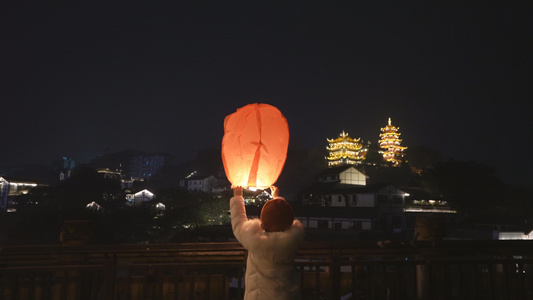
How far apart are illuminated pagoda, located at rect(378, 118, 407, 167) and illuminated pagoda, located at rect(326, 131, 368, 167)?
4183mm

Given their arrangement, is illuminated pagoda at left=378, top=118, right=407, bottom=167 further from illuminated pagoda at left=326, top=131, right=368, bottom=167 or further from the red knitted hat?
the red knitted hat

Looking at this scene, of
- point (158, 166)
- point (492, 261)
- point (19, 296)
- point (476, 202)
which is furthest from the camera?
point (158, 166)

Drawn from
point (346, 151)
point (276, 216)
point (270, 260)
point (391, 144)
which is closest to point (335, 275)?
point (270, 260)

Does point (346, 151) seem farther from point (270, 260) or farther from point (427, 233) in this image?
Result: point (270, 260)

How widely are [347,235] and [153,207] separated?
66.1ft

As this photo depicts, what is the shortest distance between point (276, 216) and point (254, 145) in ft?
2.64

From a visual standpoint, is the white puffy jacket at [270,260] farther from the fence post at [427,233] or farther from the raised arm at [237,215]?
the fence post at [427,233]

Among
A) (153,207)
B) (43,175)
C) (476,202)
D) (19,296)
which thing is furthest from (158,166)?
(19,296)

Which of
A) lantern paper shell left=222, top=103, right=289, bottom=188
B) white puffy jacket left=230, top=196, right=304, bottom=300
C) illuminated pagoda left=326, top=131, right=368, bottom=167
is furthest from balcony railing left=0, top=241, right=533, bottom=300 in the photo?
illuminated pagoda left=326, top=131, right=368, bottom=167

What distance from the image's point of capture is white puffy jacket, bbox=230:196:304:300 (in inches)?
105

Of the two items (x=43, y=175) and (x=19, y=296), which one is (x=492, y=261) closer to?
(x=19, y=296)

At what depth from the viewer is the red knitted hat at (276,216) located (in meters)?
2.70

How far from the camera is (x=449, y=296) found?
4.11 metres

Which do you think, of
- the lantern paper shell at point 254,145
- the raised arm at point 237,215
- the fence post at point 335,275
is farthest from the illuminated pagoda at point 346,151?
the raised arm at point 237,215
